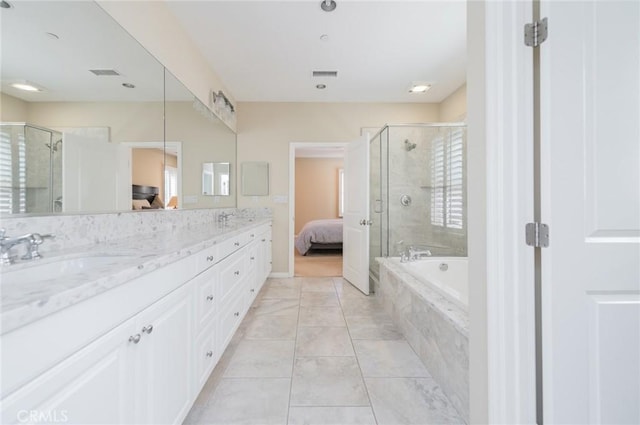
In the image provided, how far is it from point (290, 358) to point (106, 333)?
4.46ft

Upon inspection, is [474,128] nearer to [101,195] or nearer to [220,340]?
[220,340]

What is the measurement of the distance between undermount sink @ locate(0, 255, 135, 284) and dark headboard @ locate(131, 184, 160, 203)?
30.0 inches

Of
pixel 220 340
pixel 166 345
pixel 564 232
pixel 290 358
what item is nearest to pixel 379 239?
pixel 290 358

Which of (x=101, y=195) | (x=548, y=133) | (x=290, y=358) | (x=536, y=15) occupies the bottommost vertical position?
(x=290, y=358)

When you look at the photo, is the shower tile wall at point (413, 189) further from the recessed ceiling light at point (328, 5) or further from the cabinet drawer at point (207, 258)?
the cabinet drawer at point (207, 258)

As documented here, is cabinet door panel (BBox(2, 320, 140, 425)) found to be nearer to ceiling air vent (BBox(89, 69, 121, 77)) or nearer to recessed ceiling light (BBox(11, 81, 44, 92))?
recessed ceiling light (BBox(11, 81, 44, 92))

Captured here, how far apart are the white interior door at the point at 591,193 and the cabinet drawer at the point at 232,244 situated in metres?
1.62

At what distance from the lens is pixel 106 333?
28.9 inches

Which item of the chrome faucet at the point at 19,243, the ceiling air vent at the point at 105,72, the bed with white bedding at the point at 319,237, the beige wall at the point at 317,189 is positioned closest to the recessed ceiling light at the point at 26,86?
the ceiling air vent at the point at 105,72

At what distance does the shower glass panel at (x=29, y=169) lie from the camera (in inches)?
40.0

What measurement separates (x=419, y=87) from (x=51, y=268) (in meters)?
3.84

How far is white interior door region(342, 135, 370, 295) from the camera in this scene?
3.19m

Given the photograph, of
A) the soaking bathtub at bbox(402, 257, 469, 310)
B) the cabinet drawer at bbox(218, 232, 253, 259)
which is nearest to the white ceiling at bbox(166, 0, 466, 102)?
the cabinet drawer at bbox(218, 232, 253, 259)

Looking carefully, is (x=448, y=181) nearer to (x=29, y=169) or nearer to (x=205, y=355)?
(x=205, y=355)
